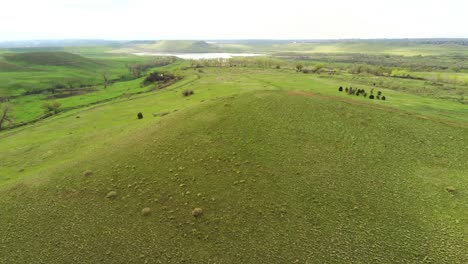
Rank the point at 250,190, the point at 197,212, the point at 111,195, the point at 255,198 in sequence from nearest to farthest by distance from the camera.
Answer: the point at 197,212 → the point at 255,198 → the point at 250,190 → the point at 111,195

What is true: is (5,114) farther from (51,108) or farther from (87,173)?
(87,173)

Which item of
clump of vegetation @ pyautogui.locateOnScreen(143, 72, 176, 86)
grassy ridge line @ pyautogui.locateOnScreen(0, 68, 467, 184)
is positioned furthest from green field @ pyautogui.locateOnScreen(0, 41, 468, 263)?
clump of vegetation @ pyautogui.locateOnScreen(143, 72, 176, 86)

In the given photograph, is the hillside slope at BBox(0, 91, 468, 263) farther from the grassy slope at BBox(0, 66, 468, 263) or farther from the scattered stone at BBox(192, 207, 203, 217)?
the scattered stone at BBox(192, 207, 203, 217)

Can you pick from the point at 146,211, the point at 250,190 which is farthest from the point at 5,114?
the point at 250,190

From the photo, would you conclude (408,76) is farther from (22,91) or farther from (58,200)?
(22,91)

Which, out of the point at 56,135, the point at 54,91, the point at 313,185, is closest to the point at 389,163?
the point at 313,185

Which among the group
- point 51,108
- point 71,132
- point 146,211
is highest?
point 51,108

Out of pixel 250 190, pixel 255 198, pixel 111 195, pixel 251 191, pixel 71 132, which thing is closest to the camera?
pixel 255 198
